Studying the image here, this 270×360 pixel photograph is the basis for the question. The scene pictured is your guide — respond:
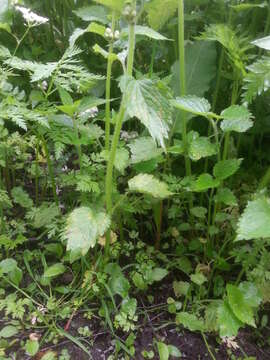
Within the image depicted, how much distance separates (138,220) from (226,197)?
35cm

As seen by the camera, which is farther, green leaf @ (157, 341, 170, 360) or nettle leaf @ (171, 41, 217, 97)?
nettle leaf @ (171, 41, 217, 97)

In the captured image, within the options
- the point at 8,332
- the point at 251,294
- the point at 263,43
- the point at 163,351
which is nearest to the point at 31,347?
the point at 8,332

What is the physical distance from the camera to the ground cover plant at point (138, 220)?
821 mm

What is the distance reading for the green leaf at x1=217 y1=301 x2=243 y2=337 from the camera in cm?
82

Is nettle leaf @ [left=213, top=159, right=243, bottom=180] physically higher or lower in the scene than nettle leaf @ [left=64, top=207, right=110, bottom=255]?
higher

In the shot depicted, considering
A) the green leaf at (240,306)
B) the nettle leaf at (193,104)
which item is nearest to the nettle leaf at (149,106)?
the nettle leaf at (193,104)

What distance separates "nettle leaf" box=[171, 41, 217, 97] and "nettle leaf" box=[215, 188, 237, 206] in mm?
333

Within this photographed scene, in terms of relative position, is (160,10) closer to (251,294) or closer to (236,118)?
(236,118)

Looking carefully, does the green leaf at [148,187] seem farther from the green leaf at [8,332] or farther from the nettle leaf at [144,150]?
the green leaf at [8,332]

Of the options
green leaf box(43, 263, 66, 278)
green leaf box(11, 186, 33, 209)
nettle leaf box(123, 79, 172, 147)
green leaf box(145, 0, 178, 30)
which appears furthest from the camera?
green leaf box(11, 186, 33, 209)

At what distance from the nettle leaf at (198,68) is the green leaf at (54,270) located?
23.5 inches

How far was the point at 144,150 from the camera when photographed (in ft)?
3.00

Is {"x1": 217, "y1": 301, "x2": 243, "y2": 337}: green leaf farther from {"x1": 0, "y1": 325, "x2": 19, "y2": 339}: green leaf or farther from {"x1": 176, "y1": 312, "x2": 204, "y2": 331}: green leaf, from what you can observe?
{"x1": 0, "y1": 325, "x2": 19, "y2": 339}: green leaf

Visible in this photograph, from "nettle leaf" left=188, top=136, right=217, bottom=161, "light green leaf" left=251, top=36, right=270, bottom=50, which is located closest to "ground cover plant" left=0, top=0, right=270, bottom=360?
"nettle leaf" left=188, top=136, right=217, bottom=161
